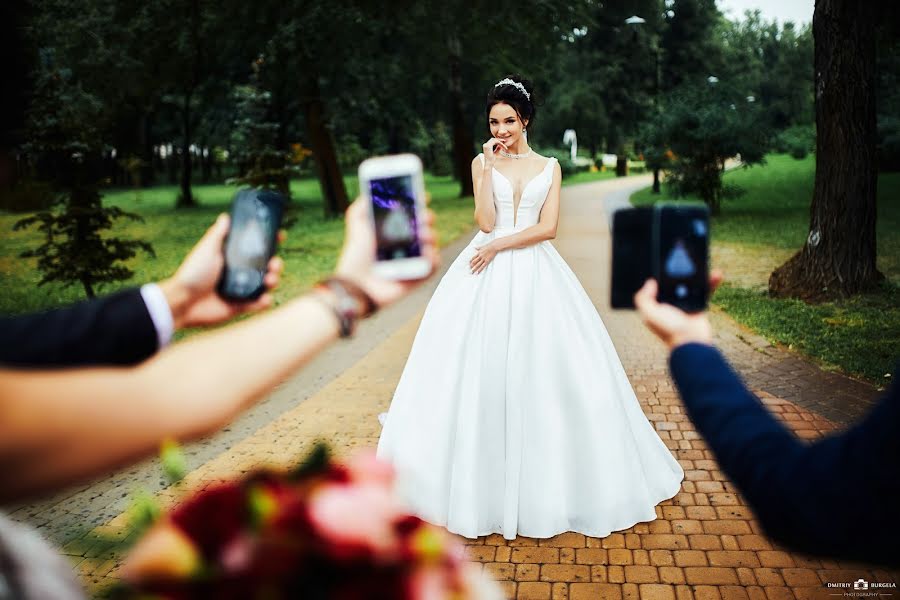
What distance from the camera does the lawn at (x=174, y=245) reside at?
1139cm

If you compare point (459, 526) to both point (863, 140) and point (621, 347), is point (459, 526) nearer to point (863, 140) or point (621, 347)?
point (621, 347)

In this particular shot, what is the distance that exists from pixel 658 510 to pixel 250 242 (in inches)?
129

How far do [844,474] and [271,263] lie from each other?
4.11 feet

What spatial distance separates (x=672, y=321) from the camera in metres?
1.48

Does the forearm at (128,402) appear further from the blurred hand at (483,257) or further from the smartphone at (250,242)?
the blurred hand at (483,257)

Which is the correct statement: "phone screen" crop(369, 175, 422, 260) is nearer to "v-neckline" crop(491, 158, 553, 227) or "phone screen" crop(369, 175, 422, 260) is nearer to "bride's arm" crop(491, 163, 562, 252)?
"bride's arm" crop(491, 163, 562, 252)

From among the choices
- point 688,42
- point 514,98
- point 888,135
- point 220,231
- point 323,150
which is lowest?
point 220,231

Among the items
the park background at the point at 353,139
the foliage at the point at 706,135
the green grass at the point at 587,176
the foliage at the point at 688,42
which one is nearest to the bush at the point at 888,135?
the park background at the point at 353,139

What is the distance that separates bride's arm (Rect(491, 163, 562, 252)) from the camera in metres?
3.79

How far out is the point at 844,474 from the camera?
116 centimetres

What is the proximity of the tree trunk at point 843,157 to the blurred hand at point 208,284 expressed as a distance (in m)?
9.04

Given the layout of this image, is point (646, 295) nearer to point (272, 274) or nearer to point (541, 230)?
point (272, 274)

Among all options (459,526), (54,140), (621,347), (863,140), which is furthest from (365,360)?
A: (863,140)

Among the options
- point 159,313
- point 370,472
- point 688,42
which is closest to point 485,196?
point 159,313
